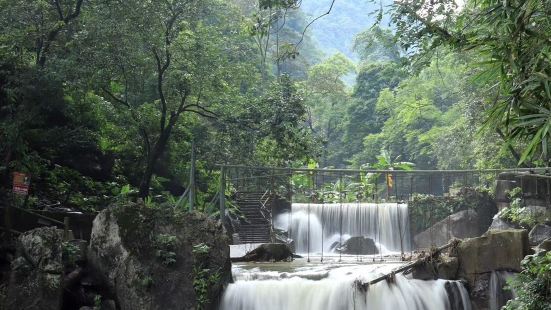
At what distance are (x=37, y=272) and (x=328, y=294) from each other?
220 inches

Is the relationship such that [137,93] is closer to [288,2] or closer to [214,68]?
[214,68]

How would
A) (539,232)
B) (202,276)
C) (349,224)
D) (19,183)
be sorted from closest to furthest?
(19,183) → (202,276) → (539,232) → (349,224)

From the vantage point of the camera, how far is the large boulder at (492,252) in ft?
40.0

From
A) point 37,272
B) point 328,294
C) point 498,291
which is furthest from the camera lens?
point 498,291

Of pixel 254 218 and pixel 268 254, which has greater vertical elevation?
pixel 254 218

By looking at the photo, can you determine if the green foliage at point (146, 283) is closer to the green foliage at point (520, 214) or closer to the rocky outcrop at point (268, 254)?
the rocky outcrop at point (268, 254)

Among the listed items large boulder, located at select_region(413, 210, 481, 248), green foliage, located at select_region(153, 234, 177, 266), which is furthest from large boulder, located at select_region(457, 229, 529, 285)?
large boulder, located at select_region(413, 210, 481, 248)

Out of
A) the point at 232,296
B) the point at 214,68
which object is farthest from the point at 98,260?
the point at 214,68

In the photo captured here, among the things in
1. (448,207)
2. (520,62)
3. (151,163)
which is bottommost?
(448,207)

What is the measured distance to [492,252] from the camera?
12.5m

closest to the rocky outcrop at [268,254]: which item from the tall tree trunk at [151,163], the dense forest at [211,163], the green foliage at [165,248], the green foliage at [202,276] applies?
the dense forest at [211,163]

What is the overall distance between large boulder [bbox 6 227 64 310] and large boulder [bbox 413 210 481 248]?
14054mm

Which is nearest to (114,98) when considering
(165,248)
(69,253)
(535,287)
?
(69,253)

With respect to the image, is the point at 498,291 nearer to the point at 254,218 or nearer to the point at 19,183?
the point at 254,218
